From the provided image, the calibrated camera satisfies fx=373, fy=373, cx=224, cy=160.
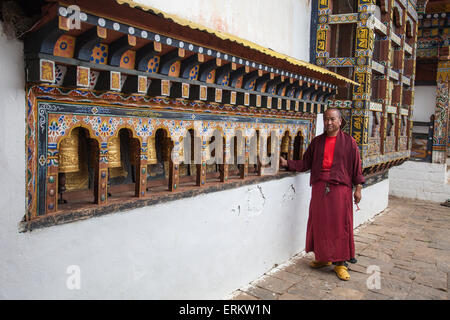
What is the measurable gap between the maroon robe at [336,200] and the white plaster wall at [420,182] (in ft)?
22.7

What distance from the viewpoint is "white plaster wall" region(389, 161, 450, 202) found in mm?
9789

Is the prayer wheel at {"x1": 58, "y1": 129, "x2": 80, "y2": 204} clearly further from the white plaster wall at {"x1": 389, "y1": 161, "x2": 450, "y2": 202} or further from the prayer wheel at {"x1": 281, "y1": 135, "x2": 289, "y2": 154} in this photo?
the white plaster wall at {"x1": 389, "y1": 161, "x2": 450, "y2": 202}

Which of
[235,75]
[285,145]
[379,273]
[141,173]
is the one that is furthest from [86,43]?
[379,273]

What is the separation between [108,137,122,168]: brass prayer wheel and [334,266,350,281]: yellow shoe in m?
2.85

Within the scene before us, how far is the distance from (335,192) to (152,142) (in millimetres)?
2180

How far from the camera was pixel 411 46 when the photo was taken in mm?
7996

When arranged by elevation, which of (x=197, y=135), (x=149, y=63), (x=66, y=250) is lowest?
(x=66, y=250)

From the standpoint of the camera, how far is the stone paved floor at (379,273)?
3820 millimetres

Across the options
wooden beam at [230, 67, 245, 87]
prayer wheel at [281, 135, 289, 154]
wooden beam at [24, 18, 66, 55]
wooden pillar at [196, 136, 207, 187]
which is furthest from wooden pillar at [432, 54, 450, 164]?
wooden beam at [24, 18, 66, 55]

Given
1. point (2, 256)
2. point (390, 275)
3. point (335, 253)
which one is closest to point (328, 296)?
point (335, 253)

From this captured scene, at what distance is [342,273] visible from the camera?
4.21 meters
